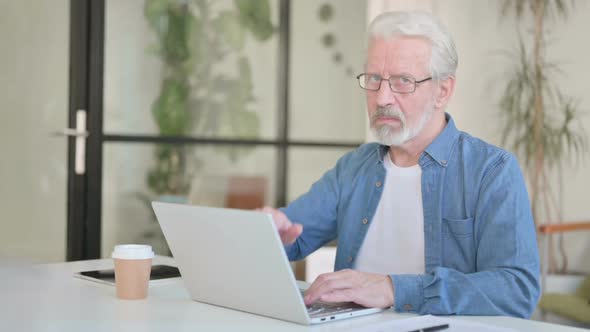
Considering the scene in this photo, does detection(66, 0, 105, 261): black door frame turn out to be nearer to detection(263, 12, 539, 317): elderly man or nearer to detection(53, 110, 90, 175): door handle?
detection(53, 110, 90, 175): door handle

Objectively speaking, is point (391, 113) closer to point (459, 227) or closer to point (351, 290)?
point (459, 227)

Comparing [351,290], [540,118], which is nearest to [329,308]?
[351,290]

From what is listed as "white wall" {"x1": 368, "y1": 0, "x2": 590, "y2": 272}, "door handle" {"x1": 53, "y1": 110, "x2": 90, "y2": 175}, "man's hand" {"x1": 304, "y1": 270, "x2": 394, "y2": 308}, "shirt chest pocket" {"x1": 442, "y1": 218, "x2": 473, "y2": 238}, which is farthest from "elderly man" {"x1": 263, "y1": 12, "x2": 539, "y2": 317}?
"white wall" {"x1": 368, "y1": 0, "x2": 590, "y2": 272}

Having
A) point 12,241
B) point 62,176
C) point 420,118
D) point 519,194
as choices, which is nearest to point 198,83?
point 62,176

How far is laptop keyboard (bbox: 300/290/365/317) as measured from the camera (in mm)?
1503

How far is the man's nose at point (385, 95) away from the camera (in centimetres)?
199

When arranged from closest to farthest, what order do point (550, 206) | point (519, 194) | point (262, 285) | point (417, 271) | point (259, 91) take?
point (262, 285) < point (519, 194) < point (417, 271) < point (259, 91) < point (550, 206)

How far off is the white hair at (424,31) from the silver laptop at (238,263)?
69cm

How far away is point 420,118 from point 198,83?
101 inches

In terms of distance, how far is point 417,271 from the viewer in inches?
78.3

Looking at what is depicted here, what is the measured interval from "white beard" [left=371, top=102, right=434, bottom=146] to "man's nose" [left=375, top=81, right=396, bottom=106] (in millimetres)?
16

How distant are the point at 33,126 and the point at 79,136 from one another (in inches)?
8.5

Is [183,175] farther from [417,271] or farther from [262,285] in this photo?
[262,285]

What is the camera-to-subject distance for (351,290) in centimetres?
158
